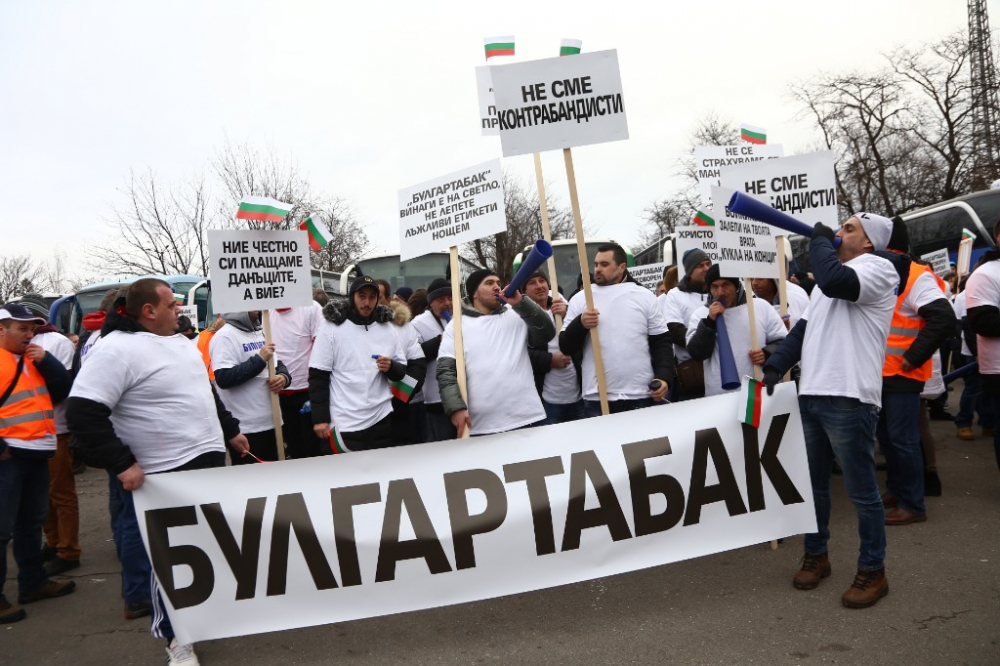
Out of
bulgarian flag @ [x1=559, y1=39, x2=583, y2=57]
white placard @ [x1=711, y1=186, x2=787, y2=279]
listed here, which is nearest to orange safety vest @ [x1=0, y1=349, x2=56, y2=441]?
bulgarian flag @ [x1=559, y1=39, x2=583, y2=57]

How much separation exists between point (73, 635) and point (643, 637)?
337 cm

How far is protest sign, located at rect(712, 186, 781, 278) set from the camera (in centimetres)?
513

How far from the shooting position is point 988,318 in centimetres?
567

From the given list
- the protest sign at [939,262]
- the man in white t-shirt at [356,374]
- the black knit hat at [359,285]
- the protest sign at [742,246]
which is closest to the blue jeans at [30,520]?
the man in white t-shirt at [356,374]

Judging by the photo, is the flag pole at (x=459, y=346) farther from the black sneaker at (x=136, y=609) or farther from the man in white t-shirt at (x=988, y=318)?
the man in white t-shirt at (x=988, y=318)

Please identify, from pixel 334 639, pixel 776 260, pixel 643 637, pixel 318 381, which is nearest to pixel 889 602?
pixel 643 637

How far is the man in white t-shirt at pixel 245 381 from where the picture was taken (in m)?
5.68

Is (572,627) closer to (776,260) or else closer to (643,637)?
(643,637)

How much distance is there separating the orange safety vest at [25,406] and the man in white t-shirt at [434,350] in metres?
2.60

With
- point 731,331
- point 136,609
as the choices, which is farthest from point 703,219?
point 136,609

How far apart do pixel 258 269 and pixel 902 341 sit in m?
4.55

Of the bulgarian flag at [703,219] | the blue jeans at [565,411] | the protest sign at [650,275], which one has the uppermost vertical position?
the bulgarian flag at [703,219]

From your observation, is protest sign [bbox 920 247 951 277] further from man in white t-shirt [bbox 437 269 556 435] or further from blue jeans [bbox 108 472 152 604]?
blue jeans [bbox 108 472 152 604]

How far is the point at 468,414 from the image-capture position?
15.5ft
